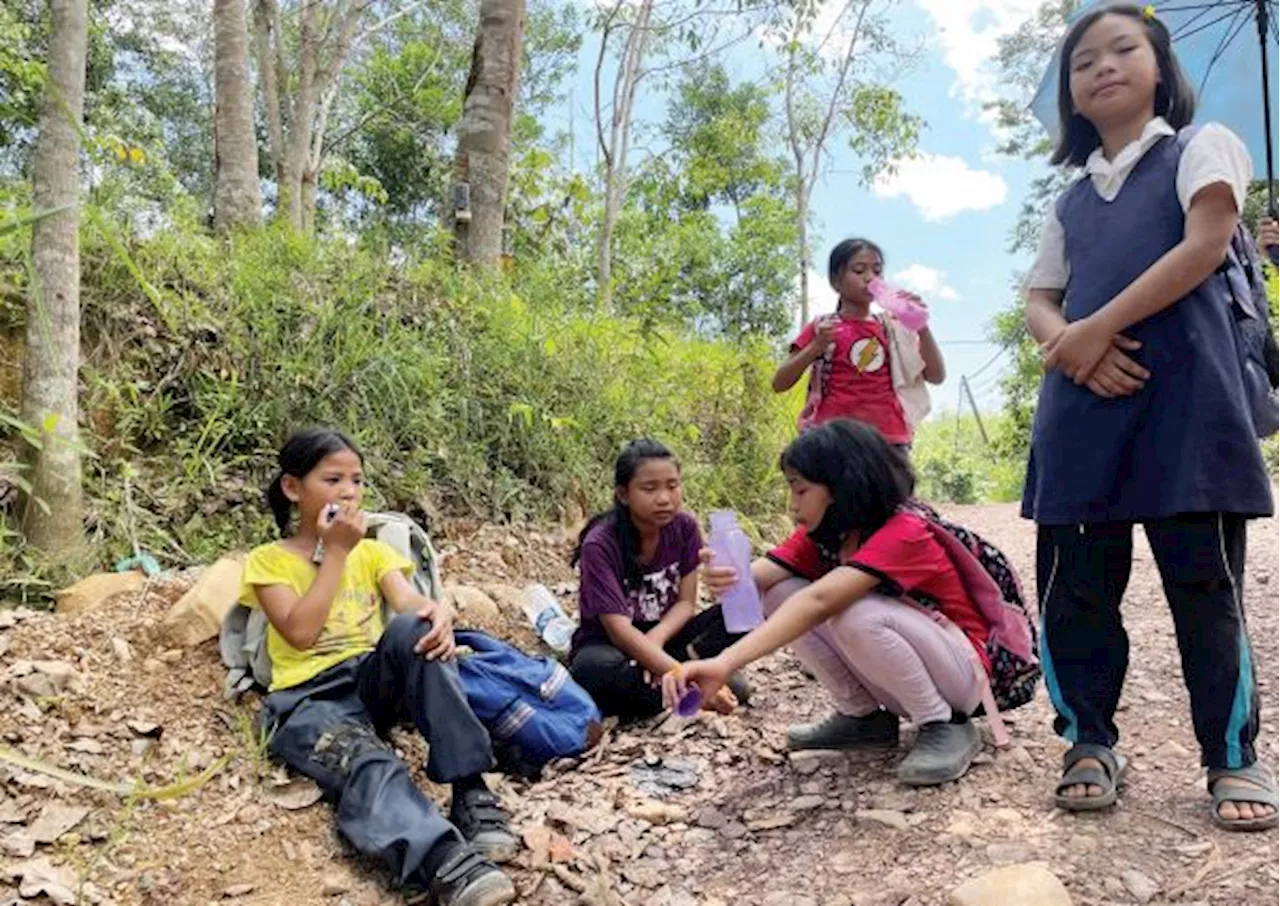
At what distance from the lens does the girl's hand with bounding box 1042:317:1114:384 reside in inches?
76.0

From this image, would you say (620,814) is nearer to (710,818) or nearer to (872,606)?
(710,818)

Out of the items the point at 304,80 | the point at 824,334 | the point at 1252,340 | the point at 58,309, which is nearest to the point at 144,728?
the point at 58,309

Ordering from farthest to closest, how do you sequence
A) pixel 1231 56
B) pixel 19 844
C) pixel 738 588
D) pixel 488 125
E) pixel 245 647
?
pixel 488 125, pixel 1231 56, pixel 245 647, pixel 738 588, pixel 19 844

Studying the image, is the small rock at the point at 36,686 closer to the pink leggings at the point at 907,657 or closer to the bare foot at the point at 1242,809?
the pink leggings at the point at 907,657

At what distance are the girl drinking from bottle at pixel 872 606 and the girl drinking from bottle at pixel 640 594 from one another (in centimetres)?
52

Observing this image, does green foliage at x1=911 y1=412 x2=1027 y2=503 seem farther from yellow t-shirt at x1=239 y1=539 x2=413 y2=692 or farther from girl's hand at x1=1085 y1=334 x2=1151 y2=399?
girl's hand at x1=1085 y1=334 x2=1151 y2=399

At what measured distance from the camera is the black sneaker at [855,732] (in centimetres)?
255

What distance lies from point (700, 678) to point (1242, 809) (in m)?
1.08

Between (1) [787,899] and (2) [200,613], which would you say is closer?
(1) [787,899]

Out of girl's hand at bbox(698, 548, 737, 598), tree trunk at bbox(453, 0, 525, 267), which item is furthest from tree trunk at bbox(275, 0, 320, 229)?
girl's hand at bbox(698, 548, 737, 598)

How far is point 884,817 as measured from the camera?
213cm

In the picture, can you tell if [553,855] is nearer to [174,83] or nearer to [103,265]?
[103,265]

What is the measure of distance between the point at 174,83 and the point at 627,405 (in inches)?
478

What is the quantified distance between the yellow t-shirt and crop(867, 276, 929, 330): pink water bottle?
2.06m
